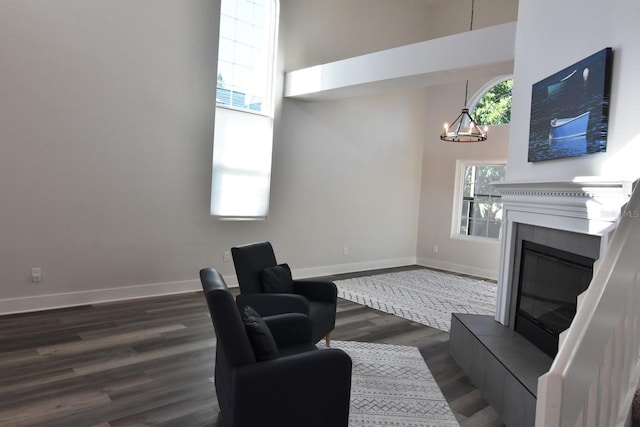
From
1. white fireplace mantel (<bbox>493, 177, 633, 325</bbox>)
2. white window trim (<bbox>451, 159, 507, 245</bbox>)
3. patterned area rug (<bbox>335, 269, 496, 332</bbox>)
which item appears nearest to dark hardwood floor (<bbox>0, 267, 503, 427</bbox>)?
patterned area rug (<bbox>335, 269, 496, 332</bbox>)

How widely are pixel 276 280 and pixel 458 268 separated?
4.97 metres

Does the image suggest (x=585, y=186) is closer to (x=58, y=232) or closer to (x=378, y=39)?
(x=58, y=232)

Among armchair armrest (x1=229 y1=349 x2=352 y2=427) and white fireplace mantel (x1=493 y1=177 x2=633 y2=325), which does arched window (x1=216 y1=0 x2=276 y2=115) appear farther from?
armchair armrest (x1=229 y1=349 x2=352 y2=427)

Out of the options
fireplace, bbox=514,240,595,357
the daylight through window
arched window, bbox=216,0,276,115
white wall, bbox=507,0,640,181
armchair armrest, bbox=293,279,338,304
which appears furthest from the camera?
the daylight through window

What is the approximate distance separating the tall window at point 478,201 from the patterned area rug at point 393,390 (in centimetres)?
422

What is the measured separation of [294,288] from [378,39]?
4.90 m

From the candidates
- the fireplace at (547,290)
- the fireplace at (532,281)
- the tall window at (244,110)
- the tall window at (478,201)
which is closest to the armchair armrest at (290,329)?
the fireplace at (532,281)

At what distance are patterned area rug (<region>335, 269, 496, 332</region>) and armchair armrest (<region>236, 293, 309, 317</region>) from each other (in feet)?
6.25

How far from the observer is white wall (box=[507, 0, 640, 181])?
93.7 inches

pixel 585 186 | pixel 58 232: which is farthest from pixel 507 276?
pixel 58 232

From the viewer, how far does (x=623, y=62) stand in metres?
2.45

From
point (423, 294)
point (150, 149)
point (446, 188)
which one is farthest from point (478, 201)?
point (150, 149)

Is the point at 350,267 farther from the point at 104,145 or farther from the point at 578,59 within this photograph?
the point at 578,59

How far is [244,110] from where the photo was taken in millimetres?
5656
